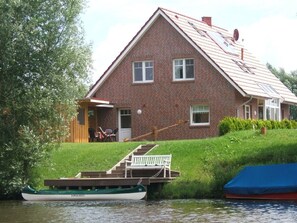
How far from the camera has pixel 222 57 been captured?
4862 centimetres

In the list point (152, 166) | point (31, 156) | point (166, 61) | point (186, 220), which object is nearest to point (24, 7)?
point (31, 156)

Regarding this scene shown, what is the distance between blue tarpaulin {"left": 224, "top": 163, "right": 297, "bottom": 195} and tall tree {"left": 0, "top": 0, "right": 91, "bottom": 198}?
8.46 m

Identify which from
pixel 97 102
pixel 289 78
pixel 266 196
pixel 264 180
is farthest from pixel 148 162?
pixel 289 78

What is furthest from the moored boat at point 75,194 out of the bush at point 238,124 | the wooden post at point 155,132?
the wooden post at point 155,132

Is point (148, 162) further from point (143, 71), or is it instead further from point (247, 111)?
point (247, 111)

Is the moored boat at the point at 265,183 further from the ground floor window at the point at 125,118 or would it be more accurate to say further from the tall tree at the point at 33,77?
the ground floor window at the point at 125,118

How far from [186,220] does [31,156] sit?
12299 millimetres

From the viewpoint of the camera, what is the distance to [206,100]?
153 feet

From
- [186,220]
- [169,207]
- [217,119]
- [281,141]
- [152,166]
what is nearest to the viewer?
[186,220]

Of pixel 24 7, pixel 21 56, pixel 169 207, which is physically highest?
pixel 24 7

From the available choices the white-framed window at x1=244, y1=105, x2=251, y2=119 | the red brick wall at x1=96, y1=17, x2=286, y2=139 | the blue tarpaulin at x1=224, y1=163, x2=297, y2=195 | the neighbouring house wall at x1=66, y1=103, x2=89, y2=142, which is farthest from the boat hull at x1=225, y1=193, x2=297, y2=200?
the white-framed window at x1=244, y1=105, x2=251, y2=119

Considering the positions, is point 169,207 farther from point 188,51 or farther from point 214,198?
point 188,51

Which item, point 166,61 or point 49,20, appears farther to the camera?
point 166,61

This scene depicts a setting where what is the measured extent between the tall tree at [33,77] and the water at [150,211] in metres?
2.87
